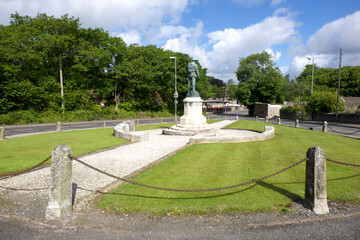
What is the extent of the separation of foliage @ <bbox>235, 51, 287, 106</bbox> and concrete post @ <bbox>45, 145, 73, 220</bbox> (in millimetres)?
50044

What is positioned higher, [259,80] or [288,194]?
[259,80]

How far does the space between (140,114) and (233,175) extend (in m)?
33.2

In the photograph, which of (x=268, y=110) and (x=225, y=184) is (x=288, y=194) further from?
(x=268, y=110)

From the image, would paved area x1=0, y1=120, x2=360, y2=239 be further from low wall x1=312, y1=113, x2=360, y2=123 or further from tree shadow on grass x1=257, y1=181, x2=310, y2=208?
low wall x1=312, y1=113, x2=360, y2=123

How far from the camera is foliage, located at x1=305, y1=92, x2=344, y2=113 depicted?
3600 cm

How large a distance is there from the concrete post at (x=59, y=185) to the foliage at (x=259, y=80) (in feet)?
164

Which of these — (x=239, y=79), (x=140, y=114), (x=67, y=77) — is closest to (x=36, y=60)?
(x=67, y=77)

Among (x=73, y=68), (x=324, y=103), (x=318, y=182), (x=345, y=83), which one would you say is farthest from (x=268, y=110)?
(x=318, y=182)

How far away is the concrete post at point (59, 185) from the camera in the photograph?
4499mm

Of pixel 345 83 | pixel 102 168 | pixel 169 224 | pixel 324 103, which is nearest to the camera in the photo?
pixel 169 224

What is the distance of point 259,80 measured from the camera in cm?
5081

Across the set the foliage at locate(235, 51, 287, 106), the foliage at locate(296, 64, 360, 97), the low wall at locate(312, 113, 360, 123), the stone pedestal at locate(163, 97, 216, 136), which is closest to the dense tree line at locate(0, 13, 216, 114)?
the foliage at locate(235, 51, 287, 106)

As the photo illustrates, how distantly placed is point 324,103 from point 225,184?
39.2 m

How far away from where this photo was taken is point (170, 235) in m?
3.94
